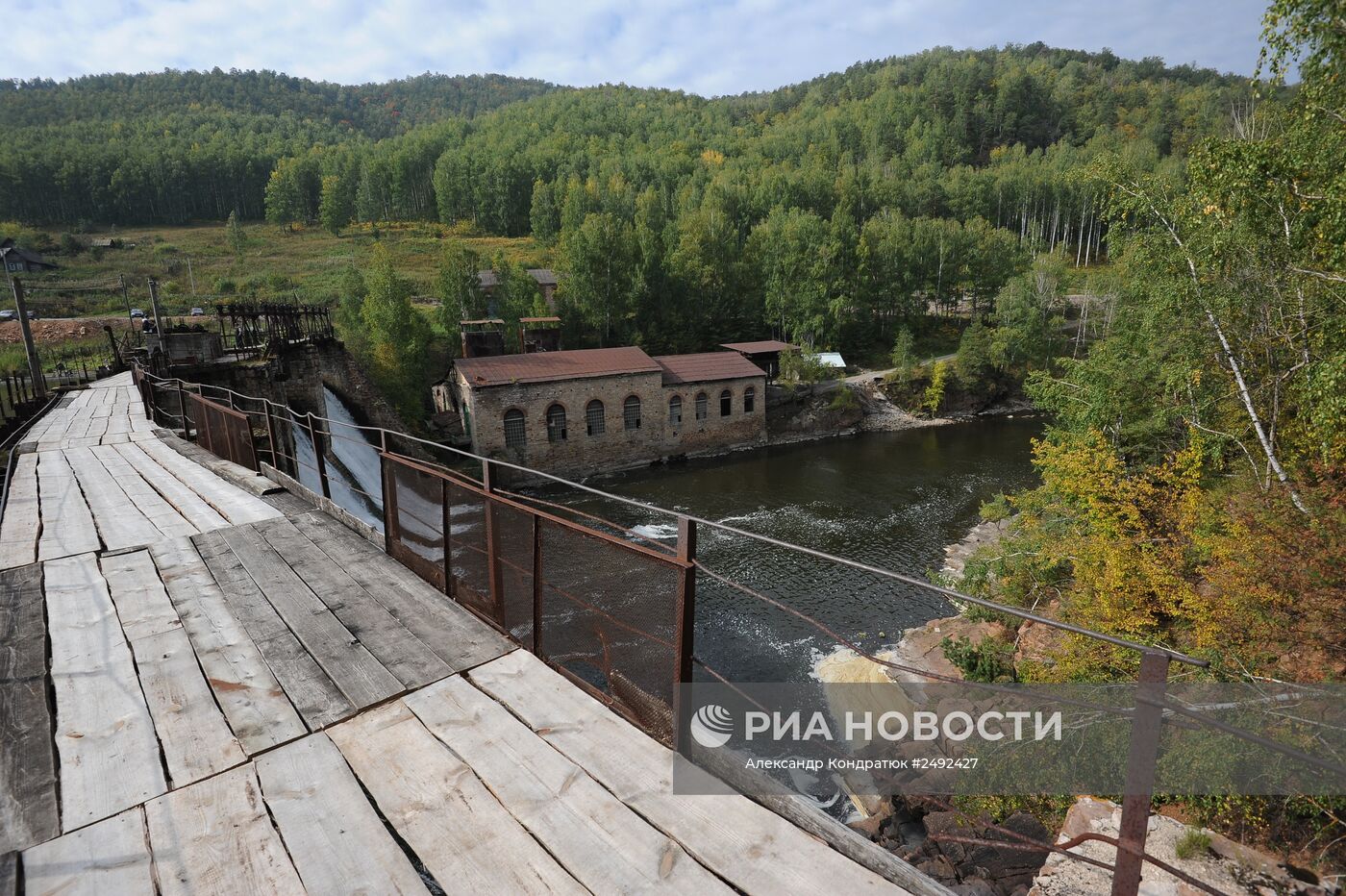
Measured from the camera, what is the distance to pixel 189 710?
10.5 feet

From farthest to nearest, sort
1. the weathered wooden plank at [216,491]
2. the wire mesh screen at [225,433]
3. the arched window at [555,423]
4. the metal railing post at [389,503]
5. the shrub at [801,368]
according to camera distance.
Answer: the shrub at [801,368] < the arched window at [555,423] < the wire mesh screen at [225,433] < the weathered wooden plank at [216,491] < the metal railing post at [389,503]

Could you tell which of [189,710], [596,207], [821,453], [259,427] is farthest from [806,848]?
[596,207]

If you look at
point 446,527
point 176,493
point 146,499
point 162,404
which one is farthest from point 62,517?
point 162,404

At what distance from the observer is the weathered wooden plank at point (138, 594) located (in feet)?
13.2

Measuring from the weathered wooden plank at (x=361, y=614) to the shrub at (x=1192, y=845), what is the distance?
7451 mm

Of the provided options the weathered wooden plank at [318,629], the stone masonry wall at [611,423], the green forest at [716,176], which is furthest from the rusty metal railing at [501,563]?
the stone masonry wall at [611,423]

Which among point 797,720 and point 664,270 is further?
point 664,270

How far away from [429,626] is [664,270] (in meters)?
38.6

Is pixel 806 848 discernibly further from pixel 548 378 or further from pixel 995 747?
pixel 548 378

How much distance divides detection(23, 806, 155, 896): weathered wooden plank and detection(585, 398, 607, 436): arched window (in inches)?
1019

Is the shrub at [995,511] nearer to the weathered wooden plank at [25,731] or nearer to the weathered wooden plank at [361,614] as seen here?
the weathered wooden plank at [361,614]

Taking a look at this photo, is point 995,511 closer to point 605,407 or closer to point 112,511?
point 605,407

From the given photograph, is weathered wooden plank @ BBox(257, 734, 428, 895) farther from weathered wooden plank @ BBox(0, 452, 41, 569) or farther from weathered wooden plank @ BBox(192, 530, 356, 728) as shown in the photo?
weathered wooden plank @ BBox(0, 452, 41, 569)

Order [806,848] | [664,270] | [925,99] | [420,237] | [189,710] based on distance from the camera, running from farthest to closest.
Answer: [925,99], [420,237], [664,270], [189,710], [806,848]
